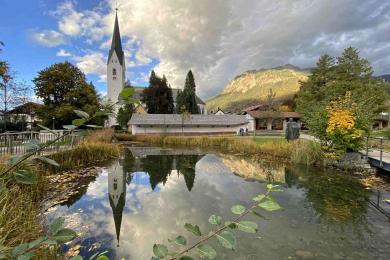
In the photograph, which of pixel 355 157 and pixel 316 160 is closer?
pixel 355 157

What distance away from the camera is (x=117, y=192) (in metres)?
8.77

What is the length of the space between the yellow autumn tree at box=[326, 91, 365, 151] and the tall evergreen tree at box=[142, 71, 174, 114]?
44.0 m

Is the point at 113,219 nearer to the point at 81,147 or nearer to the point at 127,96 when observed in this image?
the point at 127,96

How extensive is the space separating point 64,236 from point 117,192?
26.9 feet

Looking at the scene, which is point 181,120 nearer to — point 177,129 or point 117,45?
point 177,129

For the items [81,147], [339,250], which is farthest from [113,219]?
[81,147]

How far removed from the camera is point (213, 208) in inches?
272

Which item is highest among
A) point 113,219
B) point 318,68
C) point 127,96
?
point 318,68

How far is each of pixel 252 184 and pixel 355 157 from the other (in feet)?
19.5

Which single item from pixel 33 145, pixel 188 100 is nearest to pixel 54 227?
pixel 33 145

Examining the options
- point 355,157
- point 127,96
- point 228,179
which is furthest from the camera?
point 355,157

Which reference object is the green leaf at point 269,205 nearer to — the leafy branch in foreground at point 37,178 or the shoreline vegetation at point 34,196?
the leafy branch in foreground at point 37,178

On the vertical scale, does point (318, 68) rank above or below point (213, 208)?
above

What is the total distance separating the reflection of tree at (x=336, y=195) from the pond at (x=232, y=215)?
2 cm
